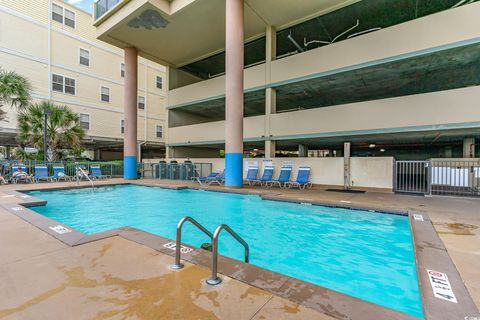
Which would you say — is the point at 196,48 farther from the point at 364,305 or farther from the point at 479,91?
the point at 364,305

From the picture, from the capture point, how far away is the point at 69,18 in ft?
61.9

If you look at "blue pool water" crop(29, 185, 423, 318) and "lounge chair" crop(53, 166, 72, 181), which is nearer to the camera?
"blue pool water" crop(29, 185, 423, 318)

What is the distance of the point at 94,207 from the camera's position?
818 cm

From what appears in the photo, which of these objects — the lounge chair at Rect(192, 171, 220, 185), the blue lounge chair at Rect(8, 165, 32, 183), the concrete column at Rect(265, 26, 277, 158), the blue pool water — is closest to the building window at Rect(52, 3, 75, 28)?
the blue lounge chair at Rect(8, 165, 32, 183)

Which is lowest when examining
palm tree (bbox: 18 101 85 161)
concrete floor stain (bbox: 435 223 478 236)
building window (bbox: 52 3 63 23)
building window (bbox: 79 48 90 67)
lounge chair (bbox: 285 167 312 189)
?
concrete floor stain (bbox: 435 223 478 236)

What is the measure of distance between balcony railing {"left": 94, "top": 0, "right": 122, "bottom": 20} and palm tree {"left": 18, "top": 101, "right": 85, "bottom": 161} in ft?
22.4

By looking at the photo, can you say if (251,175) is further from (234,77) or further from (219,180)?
(234,77)

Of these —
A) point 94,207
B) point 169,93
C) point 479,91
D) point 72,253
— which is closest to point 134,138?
point 169,93

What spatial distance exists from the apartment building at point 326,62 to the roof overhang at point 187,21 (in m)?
0.06

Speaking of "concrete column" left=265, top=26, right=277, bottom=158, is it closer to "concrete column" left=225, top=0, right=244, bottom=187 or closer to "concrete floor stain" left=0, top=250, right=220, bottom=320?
"concrete column" left=225, top=0, right=244, bottom=187

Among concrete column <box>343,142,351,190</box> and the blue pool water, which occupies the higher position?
concrete column <box>343,142,351,190</box>

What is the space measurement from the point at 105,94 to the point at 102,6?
8046mm

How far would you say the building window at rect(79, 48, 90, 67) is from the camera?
1972 centimetres

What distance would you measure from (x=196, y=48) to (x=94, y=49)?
411 inches
